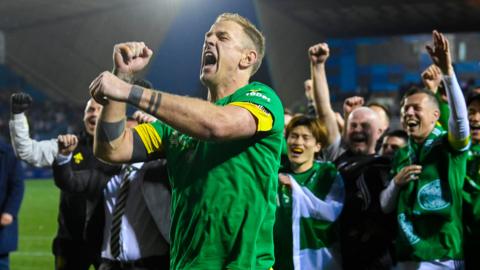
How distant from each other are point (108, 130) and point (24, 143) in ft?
12.0

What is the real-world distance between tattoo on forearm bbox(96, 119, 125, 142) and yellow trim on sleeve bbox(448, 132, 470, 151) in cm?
251

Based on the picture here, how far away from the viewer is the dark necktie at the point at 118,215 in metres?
5.40

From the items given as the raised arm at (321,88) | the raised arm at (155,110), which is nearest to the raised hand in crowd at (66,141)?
the raised arm at (321,88)

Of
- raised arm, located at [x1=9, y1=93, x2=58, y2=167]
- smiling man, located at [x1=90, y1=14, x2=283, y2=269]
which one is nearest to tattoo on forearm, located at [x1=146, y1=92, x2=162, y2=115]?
smiling man, located at [x1=90, y1=14, x2=283, y2=269]

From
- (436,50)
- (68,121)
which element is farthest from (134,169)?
(68,121)

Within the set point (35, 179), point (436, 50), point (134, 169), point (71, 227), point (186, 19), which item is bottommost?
point (35, 179)

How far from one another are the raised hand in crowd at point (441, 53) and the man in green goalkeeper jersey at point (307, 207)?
117 centimetres

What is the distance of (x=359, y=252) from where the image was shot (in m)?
5.66

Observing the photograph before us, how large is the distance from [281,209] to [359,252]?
0.62 metres

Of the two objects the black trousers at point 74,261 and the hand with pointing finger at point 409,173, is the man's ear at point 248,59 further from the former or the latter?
the black trousers at point 74,261

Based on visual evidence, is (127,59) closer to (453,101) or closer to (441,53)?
(441,53)

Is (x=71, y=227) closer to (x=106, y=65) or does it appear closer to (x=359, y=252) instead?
(x=359, y=252)

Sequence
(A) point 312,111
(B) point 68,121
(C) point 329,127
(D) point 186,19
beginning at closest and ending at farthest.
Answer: (C) point 329,127 < (A) point 312,111 < (D) point 186,19 < (B) point 68,121

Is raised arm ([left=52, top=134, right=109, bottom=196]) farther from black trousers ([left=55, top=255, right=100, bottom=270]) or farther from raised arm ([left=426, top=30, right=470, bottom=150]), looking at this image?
raised arm ([left=426, top=30, right=470, bottom=150])
